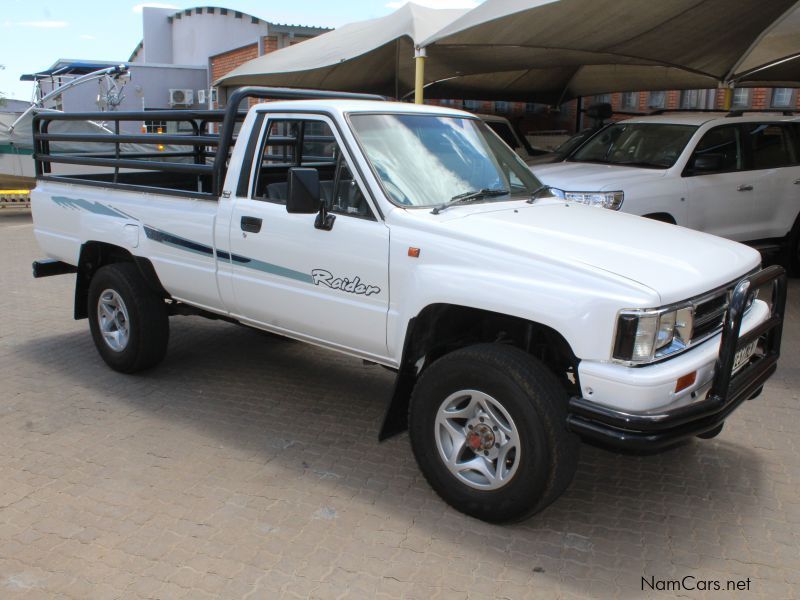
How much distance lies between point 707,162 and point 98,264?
6.15 metres

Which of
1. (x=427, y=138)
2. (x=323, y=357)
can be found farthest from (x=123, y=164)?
(x=427, y=138)

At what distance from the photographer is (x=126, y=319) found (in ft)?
18.1

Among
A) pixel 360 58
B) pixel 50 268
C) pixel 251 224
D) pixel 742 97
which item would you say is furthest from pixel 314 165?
pixel 742 97

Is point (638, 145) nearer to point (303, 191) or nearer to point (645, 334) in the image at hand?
point (303, 191)

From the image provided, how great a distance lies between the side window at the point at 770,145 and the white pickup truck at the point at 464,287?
540 centimetres

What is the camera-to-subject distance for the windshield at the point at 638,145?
325 inches

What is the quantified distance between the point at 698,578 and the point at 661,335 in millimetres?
1102

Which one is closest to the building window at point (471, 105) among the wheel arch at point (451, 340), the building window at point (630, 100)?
the building window at point (630, 100)

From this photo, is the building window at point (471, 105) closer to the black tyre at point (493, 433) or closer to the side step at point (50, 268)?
the side step at point (50, 268)

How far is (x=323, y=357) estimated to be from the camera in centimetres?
636

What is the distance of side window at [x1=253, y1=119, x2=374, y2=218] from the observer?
411 cm

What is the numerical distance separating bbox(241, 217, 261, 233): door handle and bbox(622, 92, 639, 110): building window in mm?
14743

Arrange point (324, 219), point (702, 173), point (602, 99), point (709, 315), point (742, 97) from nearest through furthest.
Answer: point (709, 315) → point (324, 219) → point (702, 173) → point (742, 97) → point (602, 99)

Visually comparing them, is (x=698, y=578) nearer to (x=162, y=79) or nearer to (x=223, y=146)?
(x=223, y=146)
